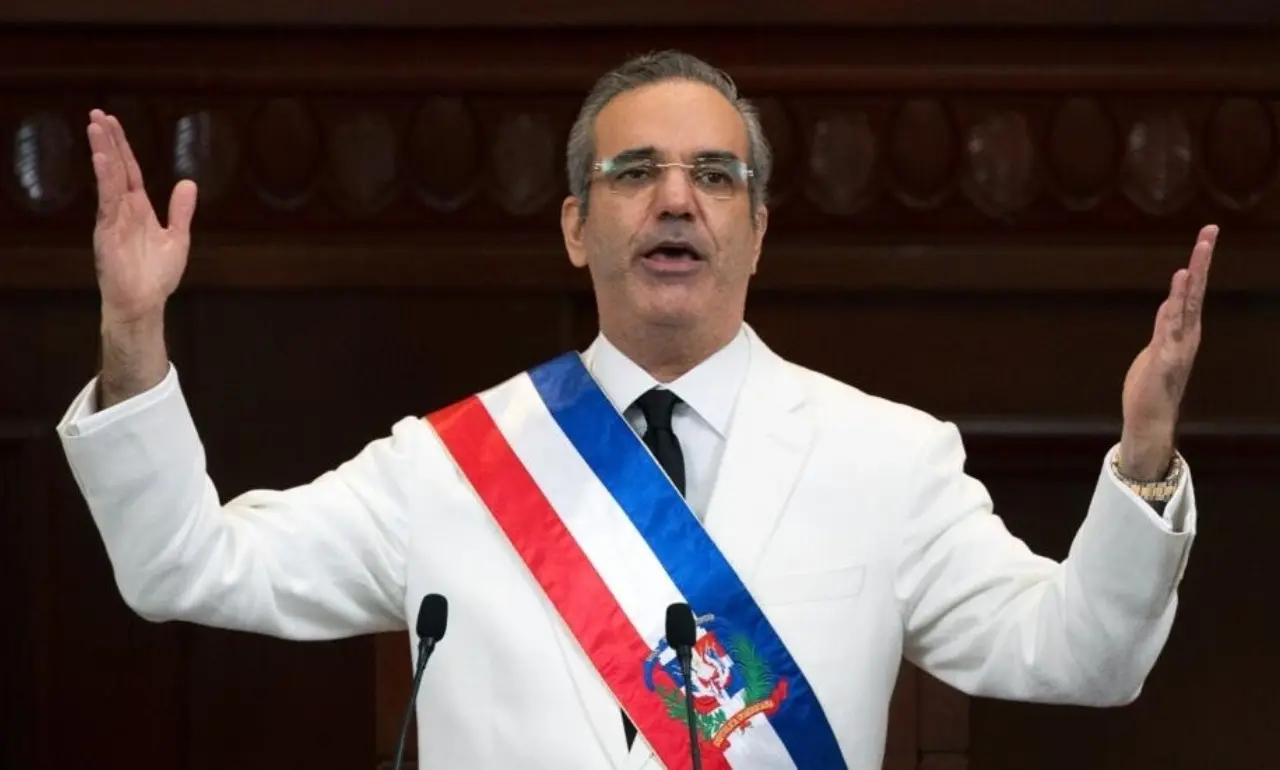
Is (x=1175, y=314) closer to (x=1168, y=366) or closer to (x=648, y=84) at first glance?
(x=1168, y=366)

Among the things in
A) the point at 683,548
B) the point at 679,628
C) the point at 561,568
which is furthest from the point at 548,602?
the point at 679,628

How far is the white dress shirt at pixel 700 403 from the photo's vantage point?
5.89 feet

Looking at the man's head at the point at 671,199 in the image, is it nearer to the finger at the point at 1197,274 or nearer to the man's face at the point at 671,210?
the man's face at the point at 671,210

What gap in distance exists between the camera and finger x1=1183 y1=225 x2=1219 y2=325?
1413 millimetres

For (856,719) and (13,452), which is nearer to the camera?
(856,719)

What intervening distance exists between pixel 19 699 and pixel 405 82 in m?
1.12

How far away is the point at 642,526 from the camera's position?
1.73 m

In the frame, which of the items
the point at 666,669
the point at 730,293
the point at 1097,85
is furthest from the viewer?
the point at 1097,85

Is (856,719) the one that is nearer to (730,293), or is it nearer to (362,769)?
(730,293)

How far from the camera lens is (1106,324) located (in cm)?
268

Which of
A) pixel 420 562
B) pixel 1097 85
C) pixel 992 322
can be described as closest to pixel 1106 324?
pixel 992 322

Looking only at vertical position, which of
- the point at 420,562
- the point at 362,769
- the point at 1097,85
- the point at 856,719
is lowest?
the point at 362,769

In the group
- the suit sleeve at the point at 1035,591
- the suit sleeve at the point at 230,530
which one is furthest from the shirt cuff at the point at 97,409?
the suit sleeve at the point at 1035,591

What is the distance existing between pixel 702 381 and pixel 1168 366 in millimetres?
521
